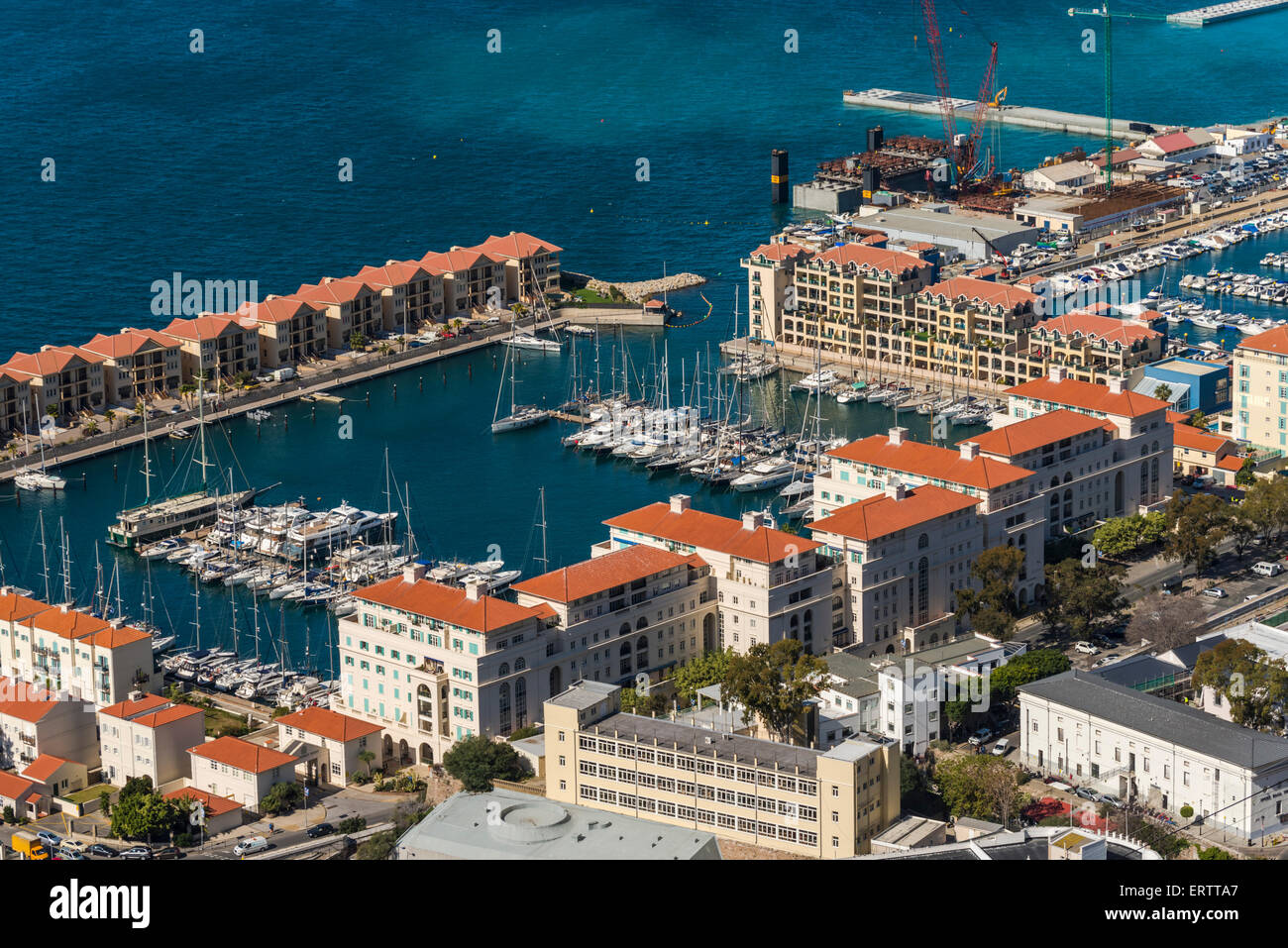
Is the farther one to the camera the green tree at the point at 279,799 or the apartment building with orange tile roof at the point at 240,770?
the apartment building with orange tile roof at the point at 240,770

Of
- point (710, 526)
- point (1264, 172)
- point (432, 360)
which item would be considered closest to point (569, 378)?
point (432, 360)

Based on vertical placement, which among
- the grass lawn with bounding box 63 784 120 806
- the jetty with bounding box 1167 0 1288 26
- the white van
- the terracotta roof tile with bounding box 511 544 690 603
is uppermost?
the jetty with bounding box 1167 0 1288 26

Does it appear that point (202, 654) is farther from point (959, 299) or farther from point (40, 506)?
point (959, 299)

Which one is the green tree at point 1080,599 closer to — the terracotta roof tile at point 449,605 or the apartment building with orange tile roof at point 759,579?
the apartment building with orange tile roof at point 759,579

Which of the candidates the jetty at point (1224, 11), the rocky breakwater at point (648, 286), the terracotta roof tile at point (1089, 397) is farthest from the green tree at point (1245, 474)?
the jetty at point (1224, 11)

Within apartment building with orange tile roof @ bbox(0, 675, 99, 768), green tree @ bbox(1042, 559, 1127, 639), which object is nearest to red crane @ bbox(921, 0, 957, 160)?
green tree @ bbox(1042, 559, 1127, 639)

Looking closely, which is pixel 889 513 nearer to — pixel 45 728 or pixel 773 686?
pixel 773 686

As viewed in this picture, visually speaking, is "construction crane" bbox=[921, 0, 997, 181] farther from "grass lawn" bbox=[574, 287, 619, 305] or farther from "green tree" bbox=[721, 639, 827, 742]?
"green tree" bbox=[721, 639, 827, 742]
